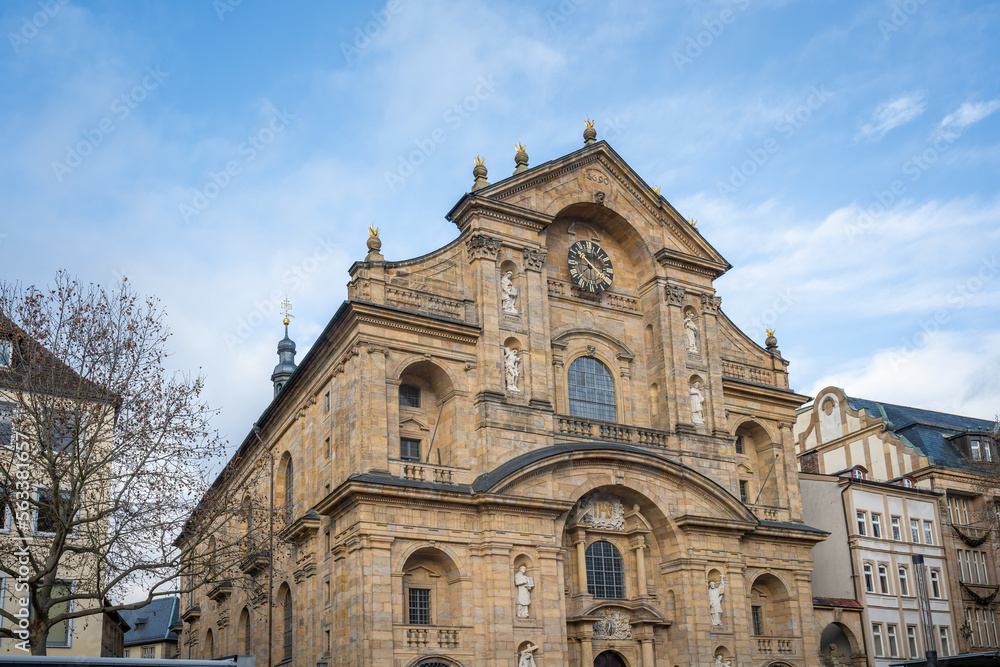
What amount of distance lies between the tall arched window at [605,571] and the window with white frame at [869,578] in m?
14.5

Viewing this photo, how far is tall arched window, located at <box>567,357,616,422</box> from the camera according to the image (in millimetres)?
37781

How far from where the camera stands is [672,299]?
1575 inches

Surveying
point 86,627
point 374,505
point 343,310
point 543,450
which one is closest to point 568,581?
point 543,450

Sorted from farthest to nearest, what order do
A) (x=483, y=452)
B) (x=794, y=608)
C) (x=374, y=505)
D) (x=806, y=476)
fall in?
(x=806, y=476) < (x=794, y=608) < (x=483, y=452) < (x=374, y=505)

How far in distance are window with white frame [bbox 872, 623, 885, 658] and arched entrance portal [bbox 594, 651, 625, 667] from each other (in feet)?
46.6

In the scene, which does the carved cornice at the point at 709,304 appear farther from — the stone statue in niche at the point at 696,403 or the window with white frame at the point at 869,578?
the window with white frame at the point at 869,578

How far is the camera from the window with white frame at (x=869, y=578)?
4491cm

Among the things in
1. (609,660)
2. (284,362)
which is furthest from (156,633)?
(609,660)

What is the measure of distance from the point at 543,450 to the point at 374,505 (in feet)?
20.2

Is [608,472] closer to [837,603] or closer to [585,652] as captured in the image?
[585,652]

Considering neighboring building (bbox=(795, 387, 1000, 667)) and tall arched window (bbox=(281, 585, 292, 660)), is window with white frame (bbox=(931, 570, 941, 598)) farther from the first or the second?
tall arched window (bbox=(281, 585, 292, 660))

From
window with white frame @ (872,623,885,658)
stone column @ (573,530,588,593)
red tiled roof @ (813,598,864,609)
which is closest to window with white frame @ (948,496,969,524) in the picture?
window with white frame @ (872,623,885,658)

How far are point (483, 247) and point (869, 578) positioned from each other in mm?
23418

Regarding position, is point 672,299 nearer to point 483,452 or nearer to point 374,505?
point 483,452
